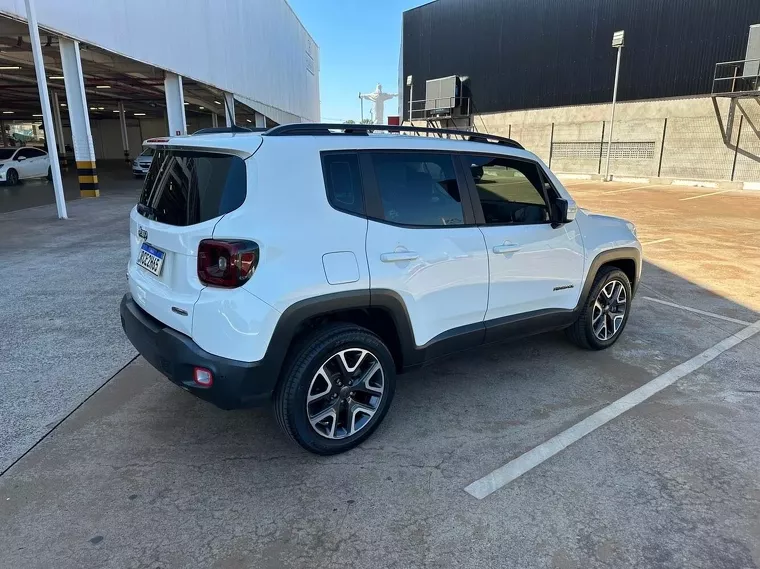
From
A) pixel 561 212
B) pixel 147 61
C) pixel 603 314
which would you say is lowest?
pixel 603 314

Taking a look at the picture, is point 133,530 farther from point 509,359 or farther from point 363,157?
point 509,359

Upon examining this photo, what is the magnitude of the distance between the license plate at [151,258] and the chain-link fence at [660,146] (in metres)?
24.5

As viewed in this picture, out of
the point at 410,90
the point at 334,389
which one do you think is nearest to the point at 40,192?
the point at 334,389

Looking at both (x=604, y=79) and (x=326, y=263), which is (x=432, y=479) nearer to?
(x=326, y=263)

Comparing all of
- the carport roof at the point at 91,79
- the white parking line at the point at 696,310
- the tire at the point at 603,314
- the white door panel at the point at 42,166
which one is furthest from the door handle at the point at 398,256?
the white door panel at the point at 42,166

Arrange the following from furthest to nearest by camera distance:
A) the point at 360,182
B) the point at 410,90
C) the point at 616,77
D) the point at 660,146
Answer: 1. the point at 410,90
2. the point at 616,77
3. the point at 660,146
4. the point at 360,182

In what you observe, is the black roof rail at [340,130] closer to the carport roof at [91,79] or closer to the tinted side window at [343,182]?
the tinted side window at [343,182]

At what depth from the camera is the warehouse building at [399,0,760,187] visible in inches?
839

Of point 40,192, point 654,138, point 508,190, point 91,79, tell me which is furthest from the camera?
point 654,138

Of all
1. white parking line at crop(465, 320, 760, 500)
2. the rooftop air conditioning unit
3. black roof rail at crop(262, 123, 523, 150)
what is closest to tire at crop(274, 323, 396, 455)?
white parking line at crop(465, 320, 760, 500)

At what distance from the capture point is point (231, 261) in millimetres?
2545

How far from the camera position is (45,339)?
15.3ft

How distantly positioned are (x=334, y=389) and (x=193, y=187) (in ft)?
4.58

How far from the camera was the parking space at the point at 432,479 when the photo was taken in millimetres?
2332
